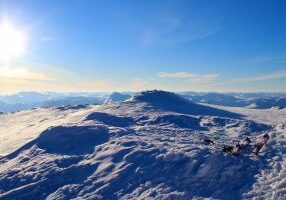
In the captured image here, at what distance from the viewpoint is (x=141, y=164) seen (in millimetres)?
99062

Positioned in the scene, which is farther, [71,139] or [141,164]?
[71,139]

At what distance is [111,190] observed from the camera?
286 ft

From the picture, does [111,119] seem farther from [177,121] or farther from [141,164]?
[141,164]

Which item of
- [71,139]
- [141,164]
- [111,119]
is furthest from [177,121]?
[141,164]

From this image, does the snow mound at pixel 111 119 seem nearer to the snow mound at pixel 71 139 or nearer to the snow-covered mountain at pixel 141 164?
the snow-covered mountain at pixel 141 164

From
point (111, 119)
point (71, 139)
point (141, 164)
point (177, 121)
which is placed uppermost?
point (111, 119)

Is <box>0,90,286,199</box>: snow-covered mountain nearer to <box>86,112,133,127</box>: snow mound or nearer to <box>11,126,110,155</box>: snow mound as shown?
<box>11,126,110,155</box>: snow mound

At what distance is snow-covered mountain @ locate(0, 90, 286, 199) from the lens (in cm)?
8216

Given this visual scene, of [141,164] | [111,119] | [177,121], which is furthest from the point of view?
[111,119]

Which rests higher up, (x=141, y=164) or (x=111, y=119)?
(x=111, y=119)

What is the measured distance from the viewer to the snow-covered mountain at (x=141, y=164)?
82162 mm

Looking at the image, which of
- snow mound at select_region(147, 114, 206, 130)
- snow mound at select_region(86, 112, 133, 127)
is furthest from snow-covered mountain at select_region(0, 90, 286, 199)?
snow mound at select_region(86, 112, 133, 127)

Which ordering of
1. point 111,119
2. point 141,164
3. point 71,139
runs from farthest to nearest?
1. point 111,119
2. point 71,139
3. point 141,164

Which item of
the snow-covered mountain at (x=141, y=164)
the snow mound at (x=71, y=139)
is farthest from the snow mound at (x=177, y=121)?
the snow mound at (x=71, y=139)
